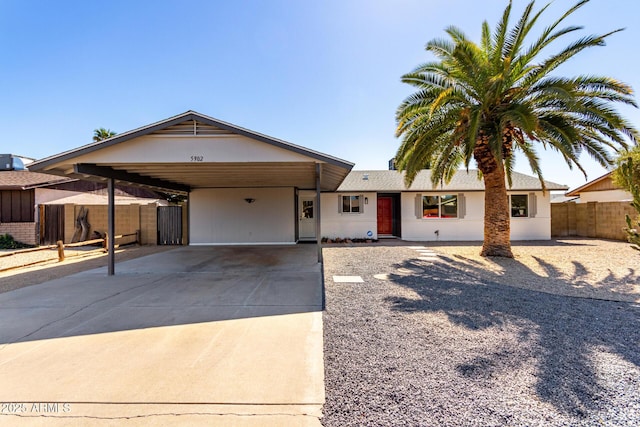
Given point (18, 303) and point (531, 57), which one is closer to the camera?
point (18, 303)

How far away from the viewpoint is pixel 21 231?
14.1 metres

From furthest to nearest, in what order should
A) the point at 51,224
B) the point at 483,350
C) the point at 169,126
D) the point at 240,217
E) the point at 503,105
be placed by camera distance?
the point at 240,217, the point at 51,224, the point at 503,105, the point at 169,126, the point at 483,350

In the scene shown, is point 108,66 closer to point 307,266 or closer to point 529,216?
point 307,266

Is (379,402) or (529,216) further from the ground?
(529,216)

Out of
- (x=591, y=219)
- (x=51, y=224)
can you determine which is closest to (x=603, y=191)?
(x=591, y=219)

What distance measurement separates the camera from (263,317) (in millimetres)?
4594

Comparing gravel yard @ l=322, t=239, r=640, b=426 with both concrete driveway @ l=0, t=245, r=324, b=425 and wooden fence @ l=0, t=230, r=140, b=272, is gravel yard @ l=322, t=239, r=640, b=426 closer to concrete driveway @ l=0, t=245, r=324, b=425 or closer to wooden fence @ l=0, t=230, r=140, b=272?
concrete driveway @ l=0, t=245, r=324, b=425

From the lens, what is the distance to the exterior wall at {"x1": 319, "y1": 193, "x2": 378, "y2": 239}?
49.4ft

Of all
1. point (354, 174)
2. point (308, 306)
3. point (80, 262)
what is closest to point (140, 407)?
point (308, 306)

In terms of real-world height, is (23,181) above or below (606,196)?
above

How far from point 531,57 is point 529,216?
9.50 meters

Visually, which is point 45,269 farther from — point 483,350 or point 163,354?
point 483,350

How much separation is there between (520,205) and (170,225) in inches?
712

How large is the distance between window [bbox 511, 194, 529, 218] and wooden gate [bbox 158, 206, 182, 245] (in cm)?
→ 1715
